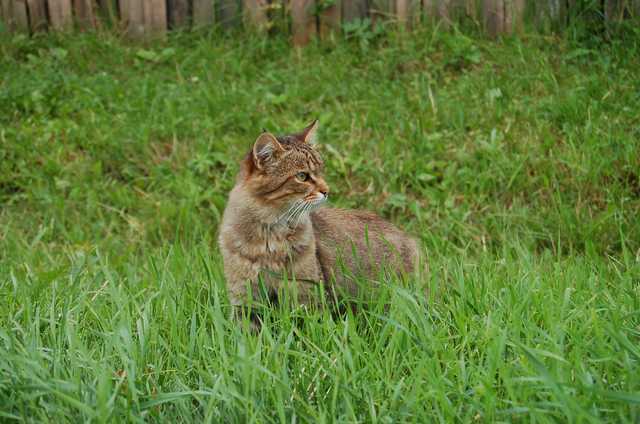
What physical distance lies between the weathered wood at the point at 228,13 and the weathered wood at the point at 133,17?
2.47ft

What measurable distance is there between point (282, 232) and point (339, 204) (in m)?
2.18

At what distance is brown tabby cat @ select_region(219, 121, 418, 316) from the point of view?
4.13 meters

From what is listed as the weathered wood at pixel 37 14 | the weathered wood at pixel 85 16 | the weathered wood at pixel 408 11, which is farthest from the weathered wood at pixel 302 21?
the weathered wood at pixel 37 14

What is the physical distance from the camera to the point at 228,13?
8320 millimetres

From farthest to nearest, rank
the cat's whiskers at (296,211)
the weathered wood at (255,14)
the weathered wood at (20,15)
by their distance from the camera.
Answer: the weathered wood at (20,15) → the weathered wood at (255,14) → the cat's whiskers at (296,211)

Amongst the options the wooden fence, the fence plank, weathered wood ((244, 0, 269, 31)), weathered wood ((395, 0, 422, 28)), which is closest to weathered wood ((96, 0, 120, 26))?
the wooden fence

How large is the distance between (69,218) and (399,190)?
95.8 inches

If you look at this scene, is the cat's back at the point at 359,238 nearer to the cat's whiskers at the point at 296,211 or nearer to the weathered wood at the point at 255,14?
the cat's whiskers at the point at 296,211

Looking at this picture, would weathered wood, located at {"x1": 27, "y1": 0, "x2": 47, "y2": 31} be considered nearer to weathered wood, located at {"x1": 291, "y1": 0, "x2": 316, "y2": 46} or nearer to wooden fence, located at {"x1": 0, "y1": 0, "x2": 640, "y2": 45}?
wooden fence, located at {"x1": 0, "y1": 0, "x2": 640, "y2": 45}

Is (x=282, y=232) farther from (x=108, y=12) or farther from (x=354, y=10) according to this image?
(x=108, y=12)

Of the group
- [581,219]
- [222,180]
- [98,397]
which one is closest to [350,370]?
[98,397]

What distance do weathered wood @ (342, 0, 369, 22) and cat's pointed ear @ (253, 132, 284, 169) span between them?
4.08 meters

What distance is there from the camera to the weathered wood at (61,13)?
839cm

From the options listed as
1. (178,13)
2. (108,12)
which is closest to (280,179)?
(178,13)
